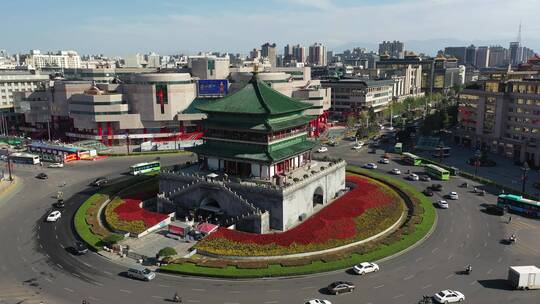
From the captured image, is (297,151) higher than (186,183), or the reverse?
(297,151)

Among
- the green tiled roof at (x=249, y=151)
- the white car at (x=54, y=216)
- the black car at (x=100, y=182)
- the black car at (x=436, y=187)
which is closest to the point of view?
the green tiled roof at (x=249, y=151)

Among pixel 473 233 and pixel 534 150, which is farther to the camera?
pixel 534 150

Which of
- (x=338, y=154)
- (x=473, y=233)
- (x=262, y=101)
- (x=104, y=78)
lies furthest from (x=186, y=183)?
(x=104, y=78)

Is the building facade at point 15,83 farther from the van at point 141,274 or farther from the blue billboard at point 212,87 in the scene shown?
the van at point 141,274

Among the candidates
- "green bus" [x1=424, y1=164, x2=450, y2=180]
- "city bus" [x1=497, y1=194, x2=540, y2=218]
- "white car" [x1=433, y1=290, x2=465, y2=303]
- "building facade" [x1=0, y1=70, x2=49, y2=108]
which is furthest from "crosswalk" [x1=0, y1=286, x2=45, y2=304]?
"building facade" [x1=0, y1=70, x2=49, y2=108]

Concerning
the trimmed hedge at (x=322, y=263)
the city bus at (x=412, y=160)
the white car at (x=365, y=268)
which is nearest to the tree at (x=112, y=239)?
the trimmed hedge at (x=322, y=263)

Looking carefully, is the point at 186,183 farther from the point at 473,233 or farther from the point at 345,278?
the point at 473,233

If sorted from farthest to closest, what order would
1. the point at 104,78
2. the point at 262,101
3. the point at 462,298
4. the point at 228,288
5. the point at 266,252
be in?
the point at 104,78, the point at 262,101, the point at 266,252, the point at 228,288, the point at 462,298
